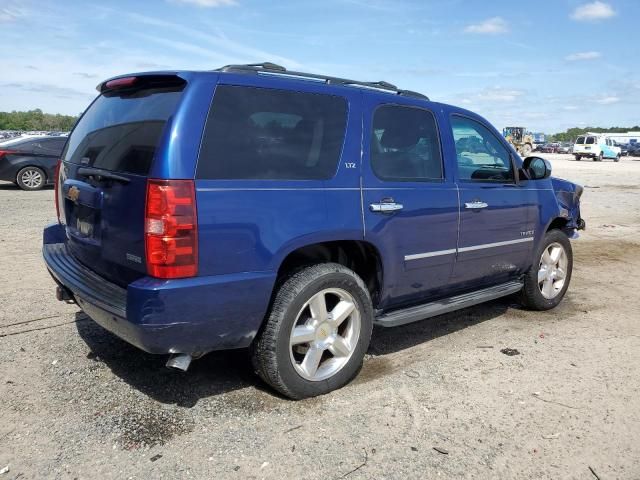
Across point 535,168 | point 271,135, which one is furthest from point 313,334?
point 535,168

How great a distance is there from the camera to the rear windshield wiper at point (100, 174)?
310 cm

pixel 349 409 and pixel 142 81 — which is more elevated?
pixel 142 81

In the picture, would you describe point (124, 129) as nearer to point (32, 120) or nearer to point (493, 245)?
→ point (493, 245)

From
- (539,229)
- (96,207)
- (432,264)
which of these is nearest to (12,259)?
(96,207)

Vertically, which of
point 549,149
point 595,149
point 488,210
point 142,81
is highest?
point 549,149

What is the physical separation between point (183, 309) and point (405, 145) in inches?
81.4

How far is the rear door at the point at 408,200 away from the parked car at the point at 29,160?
1267cm

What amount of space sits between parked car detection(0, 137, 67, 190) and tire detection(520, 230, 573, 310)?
12.7m

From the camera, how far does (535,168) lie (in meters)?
5.21

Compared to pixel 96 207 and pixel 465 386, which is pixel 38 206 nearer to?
pixel 96 207

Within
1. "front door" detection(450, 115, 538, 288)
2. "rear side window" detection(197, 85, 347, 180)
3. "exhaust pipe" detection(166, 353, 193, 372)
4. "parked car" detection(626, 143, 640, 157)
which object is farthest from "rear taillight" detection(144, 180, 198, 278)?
"parked car" detection(626, 143, 640, 157)

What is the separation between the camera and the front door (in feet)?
14.7

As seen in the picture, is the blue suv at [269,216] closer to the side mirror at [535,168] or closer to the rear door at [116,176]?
the rear door at [116,176]

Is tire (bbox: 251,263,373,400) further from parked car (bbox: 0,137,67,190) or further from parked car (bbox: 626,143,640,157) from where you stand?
parked car (bbox: 626,143,640,157)
